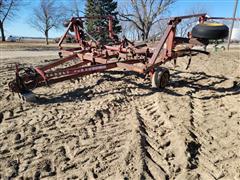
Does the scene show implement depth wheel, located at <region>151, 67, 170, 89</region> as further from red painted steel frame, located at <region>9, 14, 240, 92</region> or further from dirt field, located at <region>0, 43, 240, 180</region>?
dirt field, located at <region>0, 43, 240, 180</region>

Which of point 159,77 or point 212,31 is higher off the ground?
point 212,31

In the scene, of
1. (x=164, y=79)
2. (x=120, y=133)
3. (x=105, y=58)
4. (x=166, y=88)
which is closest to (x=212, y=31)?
(x=164, y=79)

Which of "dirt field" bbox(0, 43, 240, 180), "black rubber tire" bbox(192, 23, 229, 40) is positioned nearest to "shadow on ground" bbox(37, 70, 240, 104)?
"dirt field" bbox(0, 43, 240, 180)

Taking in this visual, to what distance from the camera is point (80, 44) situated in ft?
30.8

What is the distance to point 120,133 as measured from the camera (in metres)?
4.93

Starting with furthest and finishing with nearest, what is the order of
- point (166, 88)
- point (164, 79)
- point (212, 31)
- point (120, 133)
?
point (166, 88) < point (164, 79) < point (212, 31) < point (120, 133)

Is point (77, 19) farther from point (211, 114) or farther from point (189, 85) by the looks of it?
point (211, 114)

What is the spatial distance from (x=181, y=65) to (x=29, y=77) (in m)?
6.88

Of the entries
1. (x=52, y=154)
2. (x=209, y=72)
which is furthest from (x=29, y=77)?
(x=209, y=72)

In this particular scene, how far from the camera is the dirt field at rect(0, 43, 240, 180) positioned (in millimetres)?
3910

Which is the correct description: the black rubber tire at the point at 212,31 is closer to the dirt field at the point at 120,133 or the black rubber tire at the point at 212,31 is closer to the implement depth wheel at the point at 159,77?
the implement depth wheel at the point at 159,77

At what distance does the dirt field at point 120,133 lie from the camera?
3.91 meters

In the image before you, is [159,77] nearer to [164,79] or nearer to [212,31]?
[164,79]

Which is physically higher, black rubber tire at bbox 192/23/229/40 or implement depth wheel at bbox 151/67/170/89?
black rubber tire at bbox 192/23/229/40
